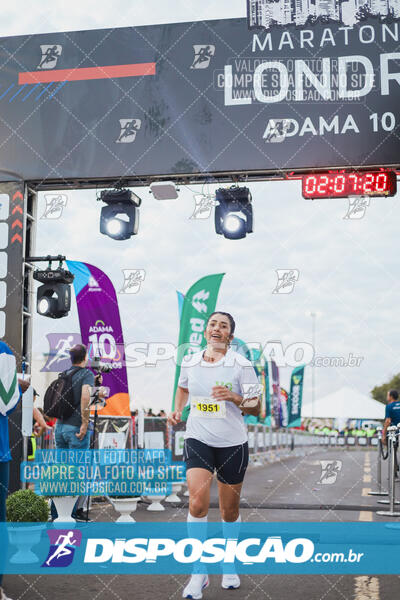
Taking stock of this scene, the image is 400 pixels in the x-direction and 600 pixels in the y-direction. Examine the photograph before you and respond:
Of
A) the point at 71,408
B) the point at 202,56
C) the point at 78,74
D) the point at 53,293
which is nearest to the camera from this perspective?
the point at 71,408

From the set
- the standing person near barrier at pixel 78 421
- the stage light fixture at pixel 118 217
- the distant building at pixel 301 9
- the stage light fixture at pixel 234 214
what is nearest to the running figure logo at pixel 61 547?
the standing person near barrier at pixel 78 421

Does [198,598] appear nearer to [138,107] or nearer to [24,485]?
[24,485]

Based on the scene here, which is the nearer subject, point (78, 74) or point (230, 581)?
point (230, 581)

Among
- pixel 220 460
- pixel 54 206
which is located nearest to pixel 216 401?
pixel 220 460

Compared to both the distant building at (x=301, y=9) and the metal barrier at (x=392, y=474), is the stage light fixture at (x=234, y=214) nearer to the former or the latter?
the distant building at (x=301, y=9)

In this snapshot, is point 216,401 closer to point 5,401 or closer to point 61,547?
point 5,401

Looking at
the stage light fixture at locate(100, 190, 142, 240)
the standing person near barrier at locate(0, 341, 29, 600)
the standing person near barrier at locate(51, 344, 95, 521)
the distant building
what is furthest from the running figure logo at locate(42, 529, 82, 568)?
the distant building

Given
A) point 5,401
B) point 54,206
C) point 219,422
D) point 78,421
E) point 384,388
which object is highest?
point 54,206

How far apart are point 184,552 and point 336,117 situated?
5681mm

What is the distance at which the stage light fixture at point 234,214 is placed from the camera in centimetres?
919

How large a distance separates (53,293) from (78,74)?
302cm

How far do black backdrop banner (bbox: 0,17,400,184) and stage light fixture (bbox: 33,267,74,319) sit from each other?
128cm

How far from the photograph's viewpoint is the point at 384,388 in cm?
9794

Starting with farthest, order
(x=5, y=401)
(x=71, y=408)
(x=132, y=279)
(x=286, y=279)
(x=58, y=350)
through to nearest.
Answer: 1. (x=58, y=350)
2. (x=132, y=279)
3. (x=286, y=279)
4. (x=71, y=408)
5. (x=5, y=401)
